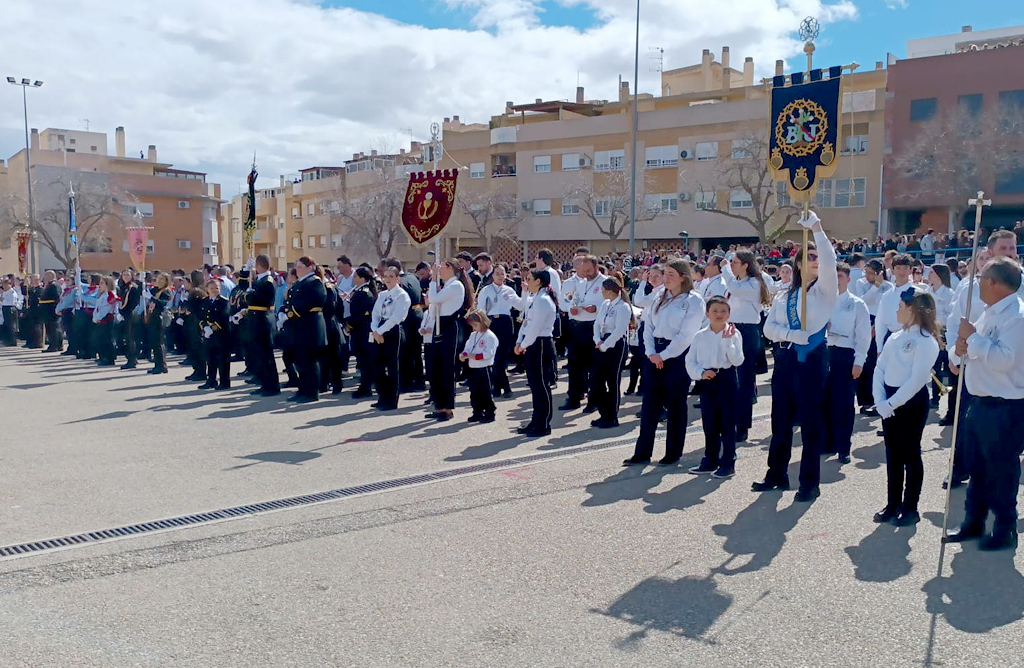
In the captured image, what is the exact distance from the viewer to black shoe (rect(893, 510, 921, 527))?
6.19 meters

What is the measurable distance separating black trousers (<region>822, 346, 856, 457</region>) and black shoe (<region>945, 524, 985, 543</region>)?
2321 millimetres

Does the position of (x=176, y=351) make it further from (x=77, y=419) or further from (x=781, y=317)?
(x=781, y=317)

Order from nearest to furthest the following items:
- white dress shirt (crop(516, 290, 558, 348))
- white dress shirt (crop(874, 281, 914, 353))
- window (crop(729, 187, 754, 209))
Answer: white dress shirt (crop(874, 281, 914, 353)) → white dress shirt (crop(516, 290, 558, 348)) → window (crop(729, 187, 754, 209))

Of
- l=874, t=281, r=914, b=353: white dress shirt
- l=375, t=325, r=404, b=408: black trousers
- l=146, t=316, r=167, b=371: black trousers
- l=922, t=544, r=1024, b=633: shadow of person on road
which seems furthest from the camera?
l=146, t=316, r=167, b=371: black trousers

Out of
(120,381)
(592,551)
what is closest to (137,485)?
(592,551)

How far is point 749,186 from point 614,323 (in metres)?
33.7

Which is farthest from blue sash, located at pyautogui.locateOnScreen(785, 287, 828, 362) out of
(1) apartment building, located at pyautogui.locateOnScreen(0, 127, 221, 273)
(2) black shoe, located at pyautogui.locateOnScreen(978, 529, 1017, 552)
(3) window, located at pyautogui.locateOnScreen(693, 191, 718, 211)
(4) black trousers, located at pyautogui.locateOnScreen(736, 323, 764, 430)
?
(1) apartment building, located at pyautogui.locateOnScreen(0, 127, 221, 273)

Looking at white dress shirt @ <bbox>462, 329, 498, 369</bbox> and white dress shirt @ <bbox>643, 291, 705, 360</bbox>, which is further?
white dress shirt @ <bbox>462, 329, 498, 369</bbox>

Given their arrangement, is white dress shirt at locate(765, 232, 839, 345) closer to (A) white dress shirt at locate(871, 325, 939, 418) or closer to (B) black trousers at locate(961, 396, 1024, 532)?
(A) white dress shirt at locate(871, 325, 939, 418)

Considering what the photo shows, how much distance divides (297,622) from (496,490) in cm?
285

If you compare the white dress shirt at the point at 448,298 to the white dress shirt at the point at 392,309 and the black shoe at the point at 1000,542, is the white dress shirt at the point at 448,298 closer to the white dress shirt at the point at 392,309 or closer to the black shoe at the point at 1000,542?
the white dress shirt at the point at 392,309

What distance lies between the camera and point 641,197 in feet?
155

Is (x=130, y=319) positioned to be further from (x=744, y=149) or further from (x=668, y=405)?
(x=744, y=149)

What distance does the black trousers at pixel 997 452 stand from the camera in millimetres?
5555
